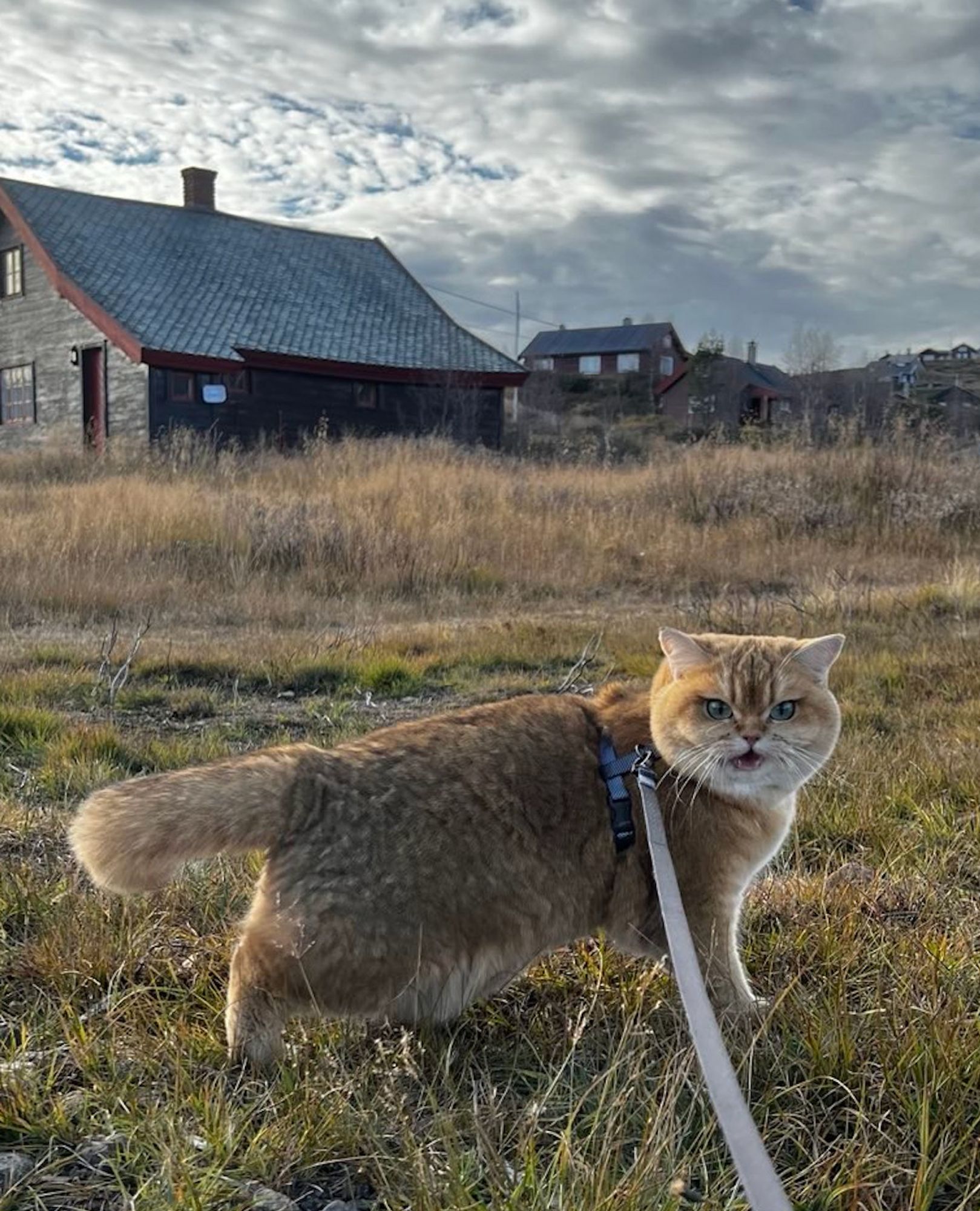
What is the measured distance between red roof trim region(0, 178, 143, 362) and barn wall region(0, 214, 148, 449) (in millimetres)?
845

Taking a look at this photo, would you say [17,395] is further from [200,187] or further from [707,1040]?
[707,1040]

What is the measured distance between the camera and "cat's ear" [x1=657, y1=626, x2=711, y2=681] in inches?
106

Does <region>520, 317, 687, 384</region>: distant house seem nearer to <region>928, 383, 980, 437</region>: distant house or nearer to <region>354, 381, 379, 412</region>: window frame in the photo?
<region>928, 383, 980, 437</region>: distant house

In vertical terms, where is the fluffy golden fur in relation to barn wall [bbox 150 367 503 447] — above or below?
below

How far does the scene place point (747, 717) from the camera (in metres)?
2.51

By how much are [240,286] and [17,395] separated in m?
6.71

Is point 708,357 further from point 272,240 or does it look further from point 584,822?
point 584,822

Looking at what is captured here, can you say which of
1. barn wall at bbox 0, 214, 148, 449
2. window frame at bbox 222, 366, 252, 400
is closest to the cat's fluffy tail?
barn wall at bbox 0, 214, 148, 449

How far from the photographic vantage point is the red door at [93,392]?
22.6 m

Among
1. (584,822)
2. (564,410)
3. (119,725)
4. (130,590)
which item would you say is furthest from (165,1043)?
(564,410)

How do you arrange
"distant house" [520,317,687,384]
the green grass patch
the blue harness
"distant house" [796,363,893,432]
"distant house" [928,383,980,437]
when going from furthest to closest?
"distant house" [520,317,687,384] < "distant house" [796,363,893,432] < "distant house" [928,383,980,437] < the green grass patch < the blue harness

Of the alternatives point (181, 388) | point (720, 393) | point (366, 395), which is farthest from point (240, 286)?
point (720, 393)

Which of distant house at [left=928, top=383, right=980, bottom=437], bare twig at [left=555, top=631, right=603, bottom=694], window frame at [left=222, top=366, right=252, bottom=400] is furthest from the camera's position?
distant house at [left=928, top=383, right=980, bottom=437]

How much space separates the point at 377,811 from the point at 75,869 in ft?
4.70
